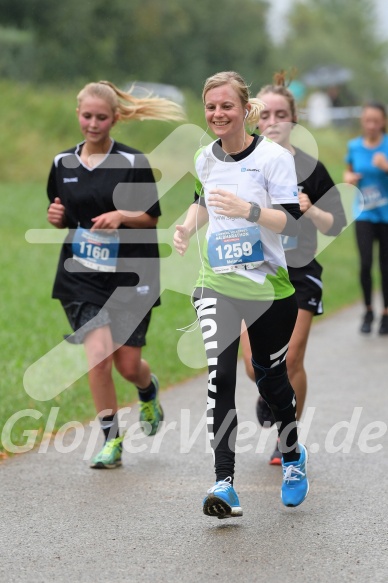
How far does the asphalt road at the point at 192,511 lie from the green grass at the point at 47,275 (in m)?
0.84

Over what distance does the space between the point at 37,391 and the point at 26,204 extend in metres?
12.2

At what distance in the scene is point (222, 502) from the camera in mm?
5137

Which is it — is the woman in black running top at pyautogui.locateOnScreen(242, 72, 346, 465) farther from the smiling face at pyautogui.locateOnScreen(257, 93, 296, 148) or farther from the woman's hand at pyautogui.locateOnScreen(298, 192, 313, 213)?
the woman's hand at pyautogui.locateOnScreen(298, 192, 313, 213)

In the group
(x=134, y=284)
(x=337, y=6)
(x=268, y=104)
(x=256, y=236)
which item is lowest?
(x=134, y=284)

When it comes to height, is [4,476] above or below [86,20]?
below

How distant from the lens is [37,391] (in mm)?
8406

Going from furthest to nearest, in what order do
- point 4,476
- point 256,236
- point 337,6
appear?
point 337,6 → point 4,476 → point 256,236

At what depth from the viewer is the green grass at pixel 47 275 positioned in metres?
8.51

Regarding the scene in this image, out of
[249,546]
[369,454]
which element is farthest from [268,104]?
[249,546]

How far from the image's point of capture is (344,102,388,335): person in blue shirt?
1150 cm

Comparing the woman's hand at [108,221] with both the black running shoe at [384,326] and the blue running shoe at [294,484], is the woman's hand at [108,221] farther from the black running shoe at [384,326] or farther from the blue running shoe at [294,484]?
the black running shoe at [384,326]

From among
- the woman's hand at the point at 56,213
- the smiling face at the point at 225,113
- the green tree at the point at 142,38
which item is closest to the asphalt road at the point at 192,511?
the woman's hand at the point at 56,213

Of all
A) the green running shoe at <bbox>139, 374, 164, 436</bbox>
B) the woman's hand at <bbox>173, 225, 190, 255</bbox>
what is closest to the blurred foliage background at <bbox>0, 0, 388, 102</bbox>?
the green running shoe at <bbox>139, 374, 164, 436</bbox>

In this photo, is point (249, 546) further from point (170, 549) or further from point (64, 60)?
point (64, 60)
